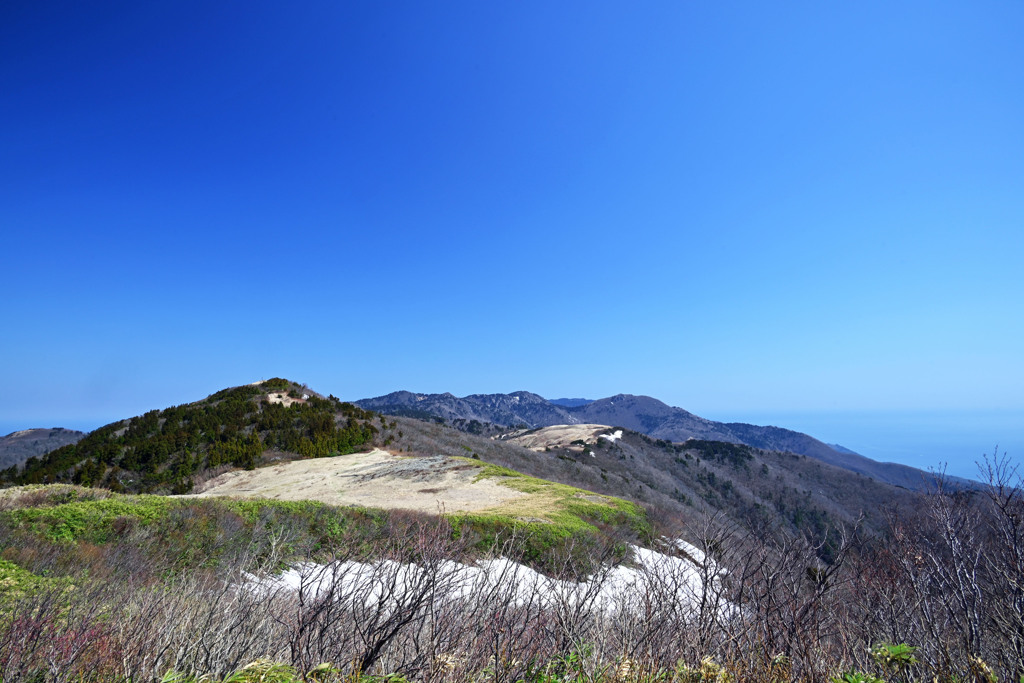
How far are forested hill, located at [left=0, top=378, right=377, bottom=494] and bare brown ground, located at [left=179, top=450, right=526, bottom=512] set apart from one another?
2081 mm

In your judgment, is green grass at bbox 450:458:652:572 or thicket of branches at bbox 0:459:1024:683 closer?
thicket of branches at bbox 0:459:1024:683

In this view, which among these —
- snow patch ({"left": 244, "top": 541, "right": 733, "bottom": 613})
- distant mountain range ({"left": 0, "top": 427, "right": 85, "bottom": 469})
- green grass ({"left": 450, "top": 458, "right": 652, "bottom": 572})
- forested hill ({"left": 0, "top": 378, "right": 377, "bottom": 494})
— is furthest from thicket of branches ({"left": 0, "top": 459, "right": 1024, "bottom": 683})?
distant mountain range ({"left": 0, "top": 427, "right": 85, "bottom": 469})

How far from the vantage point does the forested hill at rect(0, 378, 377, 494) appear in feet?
78.8

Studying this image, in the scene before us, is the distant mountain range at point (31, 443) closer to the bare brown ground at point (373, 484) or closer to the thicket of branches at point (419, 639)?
the bare brown ground at point (373, 484)

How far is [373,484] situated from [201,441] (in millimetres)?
13869

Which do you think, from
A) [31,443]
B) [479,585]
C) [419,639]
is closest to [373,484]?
[419,639]

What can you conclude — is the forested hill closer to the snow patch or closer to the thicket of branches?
the snow patch

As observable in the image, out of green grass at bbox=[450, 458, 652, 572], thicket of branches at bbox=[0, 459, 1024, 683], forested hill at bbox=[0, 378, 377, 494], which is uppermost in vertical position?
forested hill at bbox=[0, 378, 377, 494]

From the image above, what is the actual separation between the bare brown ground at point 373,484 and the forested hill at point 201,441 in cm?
208

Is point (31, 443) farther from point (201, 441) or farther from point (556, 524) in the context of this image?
point (556, 524)

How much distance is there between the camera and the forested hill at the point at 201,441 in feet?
78.8

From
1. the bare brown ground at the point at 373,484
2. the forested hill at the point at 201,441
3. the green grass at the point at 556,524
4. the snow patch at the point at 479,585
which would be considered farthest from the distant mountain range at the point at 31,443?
the snow patch at the point at 479,585

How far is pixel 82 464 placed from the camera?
24.7m

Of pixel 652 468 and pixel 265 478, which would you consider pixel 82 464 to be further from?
pixel 652 468
